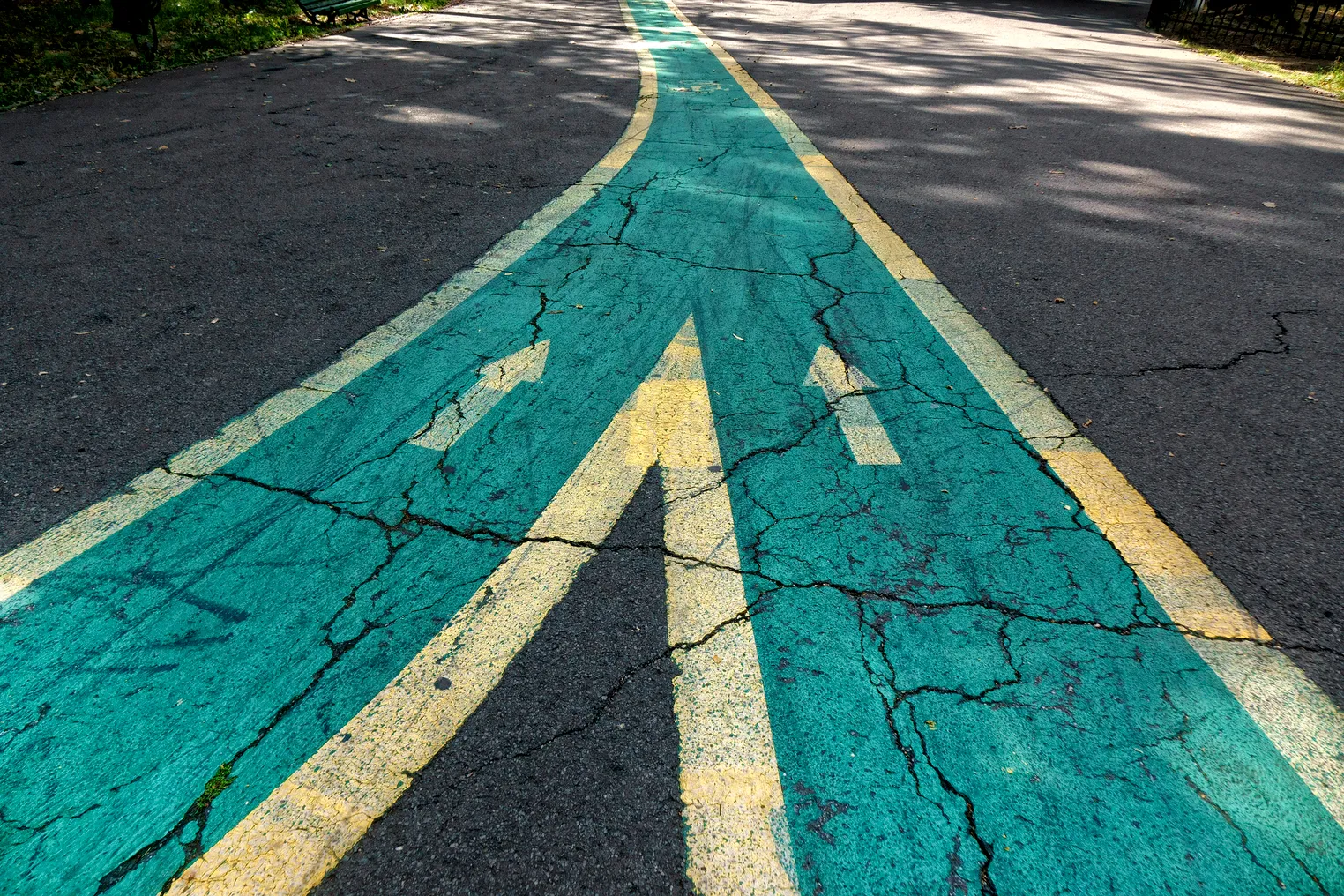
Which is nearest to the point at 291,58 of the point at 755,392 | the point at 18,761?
the point at 755,392

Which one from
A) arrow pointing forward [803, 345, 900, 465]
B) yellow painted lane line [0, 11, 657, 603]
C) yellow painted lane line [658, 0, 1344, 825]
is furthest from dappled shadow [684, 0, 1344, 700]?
yellow painted lane line [0, 11, 657, 603]

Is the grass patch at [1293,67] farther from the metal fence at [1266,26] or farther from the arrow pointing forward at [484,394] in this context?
the arrow pointing forward at [484,394]

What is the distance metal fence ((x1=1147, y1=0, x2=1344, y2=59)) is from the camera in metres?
12.3

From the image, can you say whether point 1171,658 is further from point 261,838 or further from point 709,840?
point 261,838

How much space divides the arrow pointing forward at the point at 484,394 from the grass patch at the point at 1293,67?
10.9 meters

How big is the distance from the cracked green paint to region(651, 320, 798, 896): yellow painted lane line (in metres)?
0.06

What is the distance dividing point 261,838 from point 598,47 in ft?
38.5

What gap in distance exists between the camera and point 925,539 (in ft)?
8.66

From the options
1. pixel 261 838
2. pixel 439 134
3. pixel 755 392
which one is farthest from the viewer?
pixel 439 134

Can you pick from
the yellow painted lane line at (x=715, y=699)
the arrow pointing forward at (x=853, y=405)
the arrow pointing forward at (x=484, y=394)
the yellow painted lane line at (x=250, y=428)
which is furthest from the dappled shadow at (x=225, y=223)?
the arrow pointing forward at (x=853, y=405)

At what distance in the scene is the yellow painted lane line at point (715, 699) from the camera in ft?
5.82

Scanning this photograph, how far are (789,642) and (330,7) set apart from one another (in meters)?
13.2

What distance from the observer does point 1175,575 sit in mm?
2504

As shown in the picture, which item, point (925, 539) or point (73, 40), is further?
point (73, 40)
